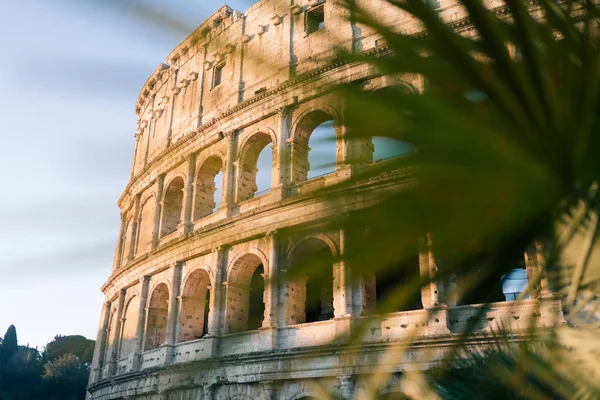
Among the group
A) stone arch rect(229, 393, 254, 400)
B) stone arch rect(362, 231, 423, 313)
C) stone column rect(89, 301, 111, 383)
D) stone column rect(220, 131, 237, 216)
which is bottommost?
stone arch rect(362, 231, 423, 313)

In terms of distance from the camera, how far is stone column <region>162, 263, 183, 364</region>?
1469cm

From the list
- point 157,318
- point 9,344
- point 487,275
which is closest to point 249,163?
point 157,318

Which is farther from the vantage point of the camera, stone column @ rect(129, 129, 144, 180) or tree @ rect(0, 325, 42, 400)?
tree @ rect(0, 325, 42, 400)

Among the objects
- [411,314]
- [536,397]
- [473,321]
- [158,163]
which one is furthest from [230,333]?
[473,321]

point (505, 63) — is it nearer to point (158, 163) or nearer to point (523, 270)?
point (523, 270)

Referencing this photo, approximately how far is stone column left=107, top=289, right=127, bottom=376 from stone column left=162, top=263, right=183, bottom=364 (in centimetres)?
370

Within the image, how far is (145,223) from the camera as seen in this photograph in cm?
1883

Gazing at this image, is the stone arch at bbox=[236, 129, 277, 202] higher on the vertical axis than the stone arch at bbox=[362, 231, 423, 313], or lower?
higher

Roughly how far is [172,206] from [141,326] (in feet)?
11.8

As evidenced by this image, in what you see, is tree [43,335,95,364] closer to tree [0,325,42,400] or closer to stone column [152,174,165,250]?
tree [0,325,42,400]

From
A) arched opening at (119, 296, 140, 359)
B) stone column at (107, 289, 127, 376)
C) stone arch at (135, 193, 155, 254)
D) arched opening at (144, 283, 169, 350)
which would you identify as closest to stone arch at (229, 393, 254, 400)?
arched opening at (144, 283, 169, 350)

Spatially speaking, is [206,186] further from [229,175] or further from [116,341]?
[116,341]

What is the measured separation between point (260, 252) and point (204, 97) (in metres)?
6.16

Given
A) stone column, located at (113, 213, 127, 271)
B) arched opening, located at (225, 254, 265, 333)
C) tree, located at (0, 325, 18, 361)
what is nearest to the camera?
arched opening, located at (225, 254, 265, 333)
